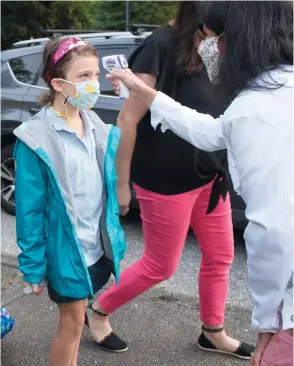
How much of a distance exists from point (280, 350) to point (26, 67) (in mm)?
4055

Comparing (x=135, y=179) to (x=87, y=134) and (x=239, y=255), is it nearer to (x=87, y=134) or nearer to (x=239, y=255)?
(x=87, y=134)

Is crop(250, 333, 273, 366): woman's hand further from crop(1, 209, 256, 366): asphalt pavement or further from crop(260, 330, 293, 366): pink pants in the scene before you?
crop(1, 209, 256, 366): asphalt pavement

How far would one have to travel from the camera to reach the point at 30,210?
7.20ft

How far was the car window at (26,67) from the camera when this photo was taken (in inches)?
200

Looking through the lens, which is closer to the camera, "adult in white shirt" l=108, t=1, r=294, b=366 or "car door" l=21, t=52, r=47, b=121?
"adult in white shirt" l=108, t=1, r=294, b=366

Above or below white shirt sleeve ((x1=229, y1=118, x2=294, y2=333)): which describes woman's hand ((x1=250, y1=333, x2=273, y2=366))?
below

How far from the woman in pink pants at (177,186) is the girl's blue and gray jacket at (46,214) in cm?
50

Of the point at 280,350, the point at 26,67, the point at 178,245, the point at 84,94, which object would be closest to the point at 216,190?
the point at 178,245

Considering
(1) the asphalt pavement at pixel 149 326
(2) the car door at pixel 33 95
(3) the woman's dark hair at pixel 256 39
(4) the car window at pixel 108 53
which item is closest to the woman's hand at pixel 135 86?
(3) the woman's dark hair at pixel 256 39

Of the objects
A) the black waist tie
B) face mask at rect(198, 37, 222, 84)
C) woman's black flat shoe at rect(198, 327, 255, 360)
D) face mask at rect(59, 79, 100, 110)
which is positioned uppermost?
face mask at rect(198, 37, 222, 84)

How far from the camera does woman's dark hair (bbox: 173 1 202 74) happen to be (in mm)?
2502

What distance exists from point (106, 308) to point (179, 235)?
23.0 inches

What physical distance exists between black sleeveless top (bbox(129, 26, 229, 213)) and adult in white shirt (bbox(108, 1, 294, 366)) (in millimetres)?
797

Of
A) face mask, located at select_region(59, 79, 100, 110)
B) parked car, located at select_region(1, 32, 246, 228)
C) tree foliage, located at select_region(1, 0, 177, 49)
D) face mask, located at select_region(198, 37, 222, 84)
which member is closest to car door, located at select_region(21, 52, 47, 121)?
parked car, located at select_region(1, 32, 246, 228)
